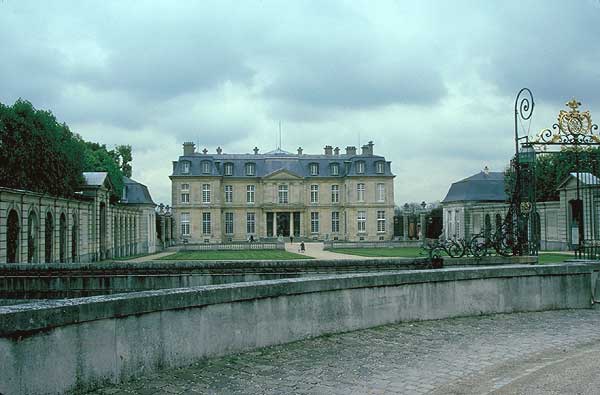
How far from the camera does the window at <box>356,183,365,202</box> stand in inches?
2835

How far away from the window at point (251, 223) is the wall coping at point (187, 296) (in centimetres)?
6369

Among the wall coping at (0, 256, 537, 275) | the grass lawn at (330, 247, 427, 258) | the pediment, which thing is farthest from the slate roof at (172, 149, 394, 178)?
the wall coping at (0, 256, 537, 275)

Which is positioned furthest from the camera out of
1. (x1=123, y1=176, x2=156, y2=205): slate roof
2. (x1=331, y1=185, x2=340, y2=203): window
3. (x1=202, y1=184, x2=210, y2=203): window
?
(x1=331, y1=185, x2=340, y2=203): window

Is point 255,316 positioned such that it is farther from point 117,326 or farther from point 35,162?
point 35,162

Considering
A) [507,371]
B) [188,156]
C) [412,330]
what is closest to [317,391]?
[507,371]

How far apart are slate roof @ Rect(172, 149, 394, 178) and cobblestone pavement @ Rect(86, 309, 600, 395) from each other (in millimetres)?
63152

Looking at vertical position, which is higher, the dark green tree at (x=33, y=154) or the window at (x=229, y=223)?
the dark green tree at (x=33, y=154)

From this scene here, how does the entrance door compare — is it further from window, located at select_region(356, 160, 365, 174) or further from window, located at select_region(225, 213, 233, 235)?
window, located at select_region(356, 160, 365, 174)

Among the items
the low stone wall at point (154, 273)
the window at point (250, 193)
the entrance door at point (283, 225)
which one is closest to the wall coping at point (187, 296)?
the low stone wall at point (154, 273)

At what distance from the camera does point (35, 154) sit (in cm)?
3862

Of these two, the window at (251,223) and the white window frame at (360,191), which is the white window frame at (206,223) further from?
the white window frame at (360,191)

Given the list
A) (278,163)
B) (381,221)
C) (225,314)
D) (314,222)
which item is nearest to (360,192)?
(381,221)

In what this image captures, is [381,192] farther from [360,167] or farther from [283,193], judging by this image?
[283,193]

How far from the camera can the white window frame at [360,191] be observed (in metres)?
72.0
